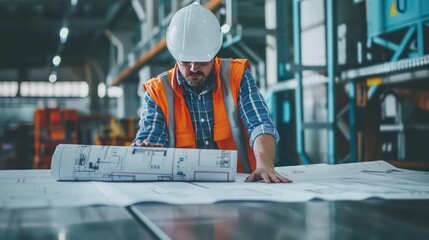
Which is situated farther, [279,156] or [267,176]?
[279,156]

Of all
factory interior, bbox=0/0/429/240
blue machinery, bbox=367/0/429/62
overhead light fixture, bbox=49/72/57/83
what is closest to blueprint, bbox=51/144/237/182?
factory interior, bbox=0/0/429/240

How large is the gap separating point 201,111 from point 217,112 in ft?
0.26

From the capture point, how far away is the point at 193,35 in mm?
2367

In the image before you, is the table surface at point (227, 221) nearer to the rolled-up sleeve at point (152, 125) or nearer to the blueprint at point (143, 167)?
the blueprint at point (143, 167)

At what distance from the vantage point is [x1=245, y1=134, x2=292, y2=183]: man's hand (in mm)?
1808

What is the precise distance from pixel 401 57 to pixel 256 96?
2.03 metres

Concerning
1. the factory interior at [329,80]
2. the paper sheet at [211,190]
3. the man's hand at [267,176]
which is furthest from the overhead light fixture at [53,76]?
the man's hand at [267,176]

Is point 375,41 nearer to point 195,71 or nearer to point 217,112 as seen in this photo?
point 217,112

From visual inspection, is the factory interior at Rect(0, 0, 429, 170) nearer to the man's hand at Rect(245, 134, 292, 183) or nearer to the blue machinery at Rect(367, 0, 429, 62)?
the blue machinery at Rect(367, 0, 429, 62)

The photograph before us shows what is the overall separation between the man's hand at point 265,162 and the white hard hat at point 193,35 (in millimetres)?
505

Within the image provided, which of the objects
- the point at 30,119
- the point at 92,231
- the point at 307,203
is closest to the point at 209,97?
the point at 307,203

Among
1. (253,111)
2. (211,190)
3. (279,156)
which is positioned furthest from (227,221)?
(279,156)

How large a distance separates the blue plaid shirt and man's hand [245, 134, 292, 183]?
0.18 metres

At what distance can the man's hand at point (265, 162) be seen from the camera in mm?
1808
